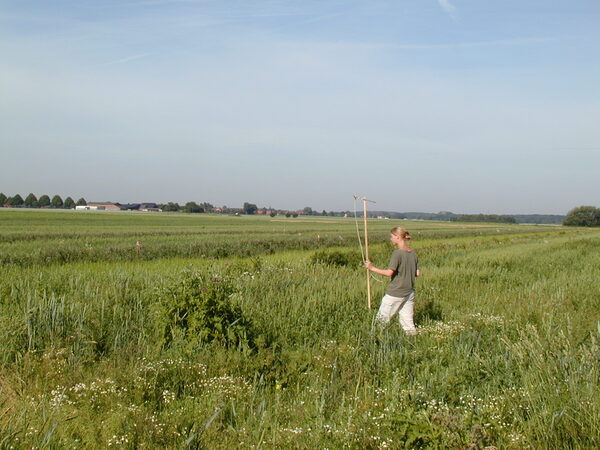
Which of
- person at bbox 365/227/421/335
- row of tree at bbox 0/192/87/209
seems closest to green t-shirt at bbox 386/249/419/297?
person at bbox 365/227/421/335

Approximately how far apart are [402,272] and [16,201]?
156877 mm

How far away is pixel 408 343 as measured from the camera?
7.11m

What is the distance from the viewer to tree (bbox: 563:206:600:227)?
432ft

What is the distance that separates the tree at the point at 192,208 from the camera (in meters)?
143

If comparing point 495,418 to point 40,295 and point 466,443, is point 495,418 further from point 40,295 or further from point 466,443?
point 40,295

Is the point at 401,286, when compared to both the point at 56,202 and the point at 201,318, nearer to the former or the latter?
the point at 201,318

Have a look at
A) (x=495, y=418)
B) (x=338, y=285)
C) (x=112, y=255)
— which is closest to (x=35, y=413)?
(x=495, y=418)

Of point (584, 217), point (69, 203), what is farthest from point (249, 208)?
A: point (584, 217)

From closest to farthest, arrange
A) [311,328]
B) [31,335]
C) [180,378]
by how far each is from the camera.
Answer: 1. [180,378]
2. [31,335]
3. [311,328]

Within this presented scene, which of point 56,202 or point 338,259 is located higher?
point 56,202

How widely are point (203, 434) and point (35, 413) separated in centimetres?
146

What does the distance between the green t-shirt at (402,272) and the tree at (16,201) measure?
15478cm

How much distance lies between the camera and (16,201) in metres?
142

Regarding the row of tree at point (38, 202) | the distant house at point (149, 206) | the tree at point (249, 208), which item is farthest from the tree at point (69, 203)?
the tree at point (249, 208)
